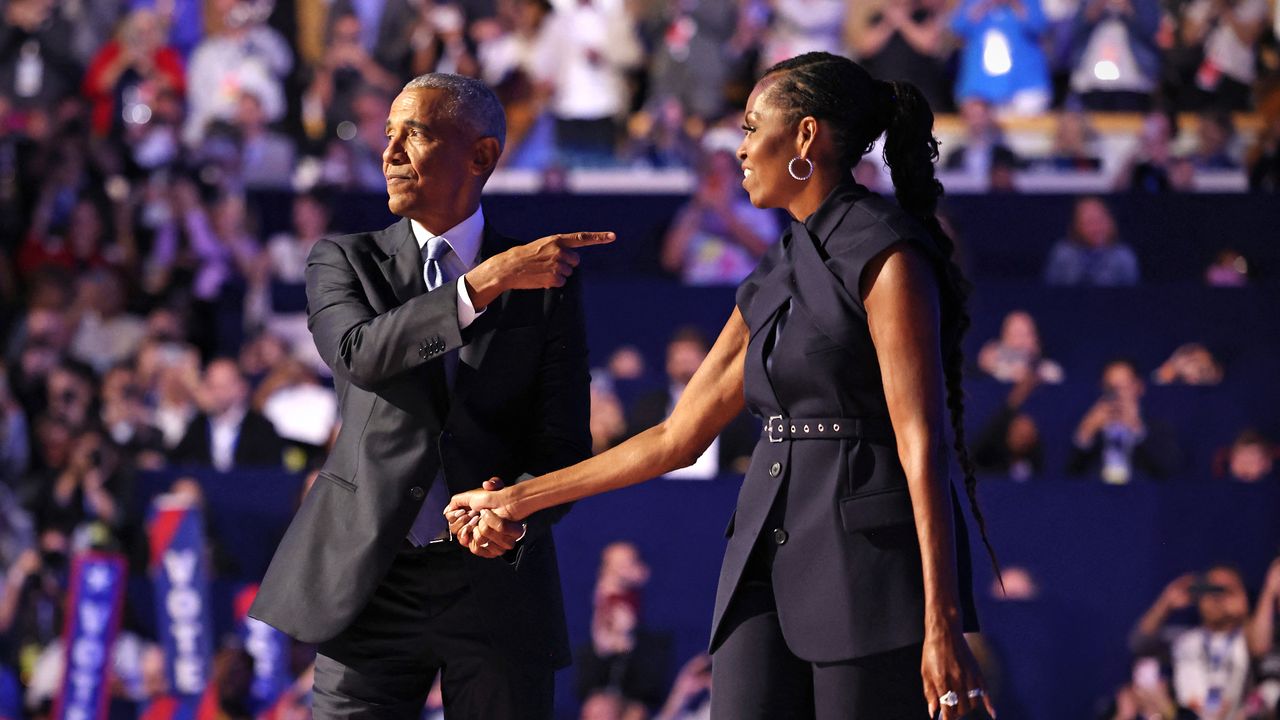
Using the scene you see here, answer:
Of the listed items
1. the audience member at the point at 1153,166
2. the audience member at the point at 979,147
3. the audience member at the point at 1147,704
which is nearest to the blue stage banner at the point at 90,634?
the audience member at the point at 1147,704

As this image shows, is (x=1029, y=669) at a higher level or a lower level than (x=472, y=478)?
lower

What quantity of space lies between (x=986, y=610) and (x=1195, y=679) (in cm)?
82

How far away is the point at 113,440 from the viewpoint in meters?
7.32

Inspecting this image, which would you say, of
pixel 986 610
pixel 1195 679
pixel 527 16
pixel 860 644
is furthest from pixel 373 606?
A: pixel 527 16

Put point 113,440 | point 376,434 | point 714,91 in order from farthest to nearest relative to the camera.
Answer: point 714,91, point 113,440, point 376,434

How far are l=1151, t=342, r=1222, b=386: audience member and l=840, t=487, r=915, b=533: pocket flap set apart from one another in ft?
16.7

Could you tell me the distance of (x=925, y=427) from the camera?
2.32 meters

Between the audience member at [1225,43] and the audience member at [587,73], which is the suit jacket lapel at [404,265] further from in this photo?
the audience member at [1225,43]

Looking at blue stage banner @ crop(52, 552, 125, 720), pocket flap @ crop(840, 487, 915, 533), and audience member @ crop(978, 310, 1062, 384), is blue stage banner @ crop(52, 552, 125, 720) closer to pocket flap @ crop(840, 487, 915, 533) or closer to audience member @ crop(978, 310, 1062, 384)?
audience member @ crop(978, 310, 1062, 384)

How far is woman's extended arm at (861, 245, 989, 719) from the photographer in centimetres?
227

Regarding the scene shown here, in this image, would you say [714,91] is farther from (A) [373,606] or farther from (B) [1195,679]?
(A) [373,606]

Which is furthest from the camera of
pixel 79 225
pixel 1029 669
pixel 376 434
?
pixel 79 225

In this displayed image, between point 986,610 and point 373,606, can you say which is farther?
point 986,610

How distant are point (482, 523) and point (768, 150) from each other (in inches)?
28.0
